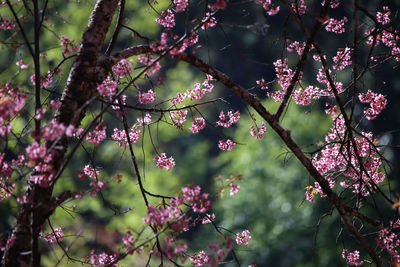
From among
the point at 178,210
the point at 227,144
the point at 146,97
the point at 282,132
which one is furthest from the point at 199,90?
the point at 178,210

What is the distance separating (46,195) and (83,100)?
60 cm

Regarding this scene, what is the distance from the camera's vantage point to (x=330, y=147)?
443 cm

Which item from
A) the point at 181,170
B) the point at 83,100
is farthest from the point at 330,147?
the point at 181,170

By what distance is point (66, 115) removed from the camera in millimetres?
2680

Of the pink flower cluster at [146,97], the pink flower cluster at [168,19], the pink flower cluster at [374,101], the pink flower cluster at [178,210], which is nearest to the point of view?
the pink flower cluster at [178,210]

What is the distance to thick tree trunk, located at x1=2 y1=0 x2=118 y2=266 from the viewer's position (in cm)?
244

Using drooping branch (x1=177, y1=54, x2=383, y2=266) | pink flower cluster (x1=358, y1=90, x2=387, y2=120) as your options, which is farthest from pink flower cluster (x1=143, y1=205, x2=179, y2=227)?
pink flower cluster (x1=358, y1=90, x2=387, y2=120)

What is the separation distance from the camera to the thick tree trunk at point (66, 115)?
2.44 metres

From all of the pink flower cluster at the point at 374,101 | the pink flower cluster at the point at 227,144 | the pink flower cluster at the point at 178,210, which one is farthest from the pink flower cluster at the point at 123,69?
the pink flower cluster at the point at 374,101

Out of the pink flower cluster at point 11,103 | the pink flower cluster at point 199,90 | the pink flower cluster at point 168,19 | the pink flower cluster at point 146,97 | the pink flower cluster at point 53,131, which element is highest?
the pink flower cluster at point 168,19

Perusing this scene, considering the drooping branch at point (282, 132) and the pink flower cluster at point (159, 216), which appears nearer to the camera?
the pink flower cluster at point (159, 216)

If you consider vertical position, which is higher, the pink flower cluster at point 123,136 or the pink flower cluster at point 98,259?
the pink flower cluster at point 123,136

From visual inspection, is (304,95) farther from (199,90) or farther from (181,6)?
(181,6)

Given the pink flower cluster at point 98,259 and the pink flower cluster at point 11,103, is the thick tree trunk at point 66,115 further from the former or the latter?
the pink flower cluster at point 98,259
